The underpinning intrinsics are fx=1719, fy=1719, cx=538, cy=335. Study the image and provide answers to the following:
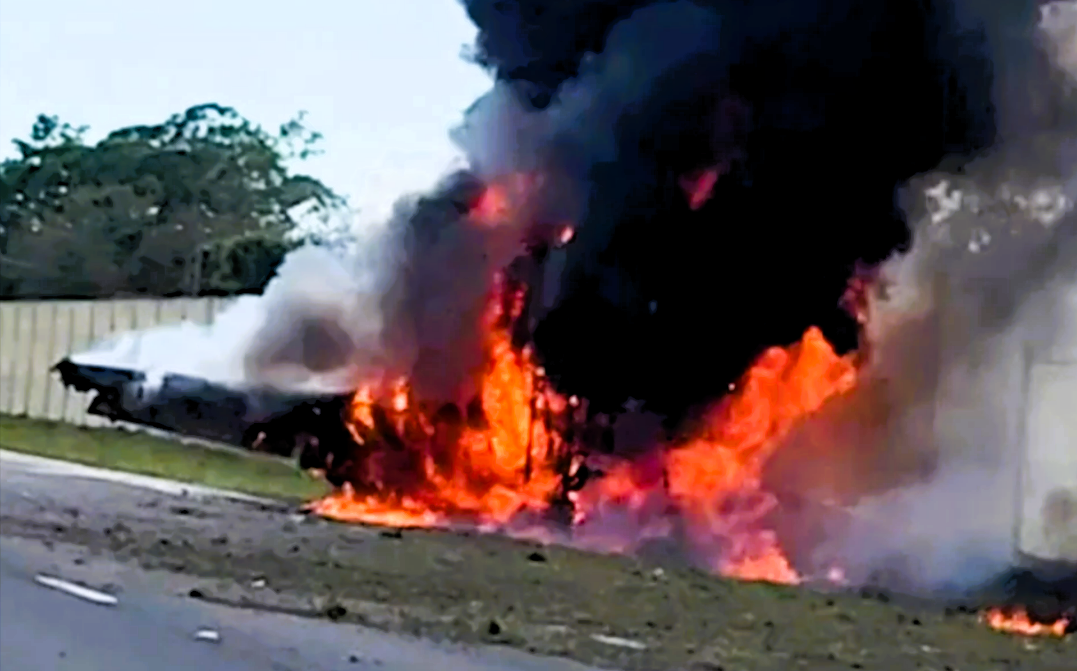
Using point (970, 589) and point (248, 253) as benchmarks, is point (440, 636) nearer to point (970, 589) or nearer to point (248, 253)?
point (970, 589)

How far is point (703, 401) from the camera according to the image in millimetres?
17844

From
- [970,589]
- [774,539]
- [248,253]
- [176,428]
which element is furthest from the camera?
[248,253]

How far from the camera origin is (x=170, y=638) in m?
8.78

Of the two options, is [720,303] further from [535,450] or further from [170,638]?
[170,638]

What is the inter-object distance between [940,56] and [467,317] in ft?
18.1

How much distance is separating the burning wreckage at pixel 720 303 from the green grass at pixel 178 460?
1.98 m

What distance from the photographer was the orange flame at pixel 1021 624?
12.8 m

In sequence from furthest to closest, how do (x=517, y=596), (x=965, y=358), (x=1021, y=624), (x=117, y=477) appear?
(x=117, y=477), (x=965, y=358), (x=1021, y=624), (x=517, y=596)

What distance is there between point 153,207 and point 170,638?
1439 inches

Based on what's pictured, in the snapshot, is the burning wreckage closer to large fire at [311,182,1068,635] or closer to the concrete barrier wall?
large fire at [311,182,1068,635]

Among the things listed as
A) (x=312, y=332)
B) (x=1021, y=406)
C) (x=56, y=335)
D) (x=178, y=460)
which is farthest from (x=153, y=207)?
(x=1021, y=406)

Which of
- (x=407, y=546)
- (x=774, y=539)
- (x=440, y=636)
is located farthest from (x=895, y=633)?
(x=774, y=539)

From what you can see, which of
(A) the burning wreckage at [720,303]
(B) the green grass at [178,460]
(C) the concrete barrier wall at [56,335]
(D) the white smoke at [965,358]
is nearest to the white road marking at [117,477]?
(B) the green grass at [178,460]

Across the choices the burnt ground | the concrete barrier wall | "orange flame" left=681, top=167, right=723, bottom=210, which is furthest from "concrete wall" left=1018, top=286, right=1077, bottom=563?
the concrete barrier wall
